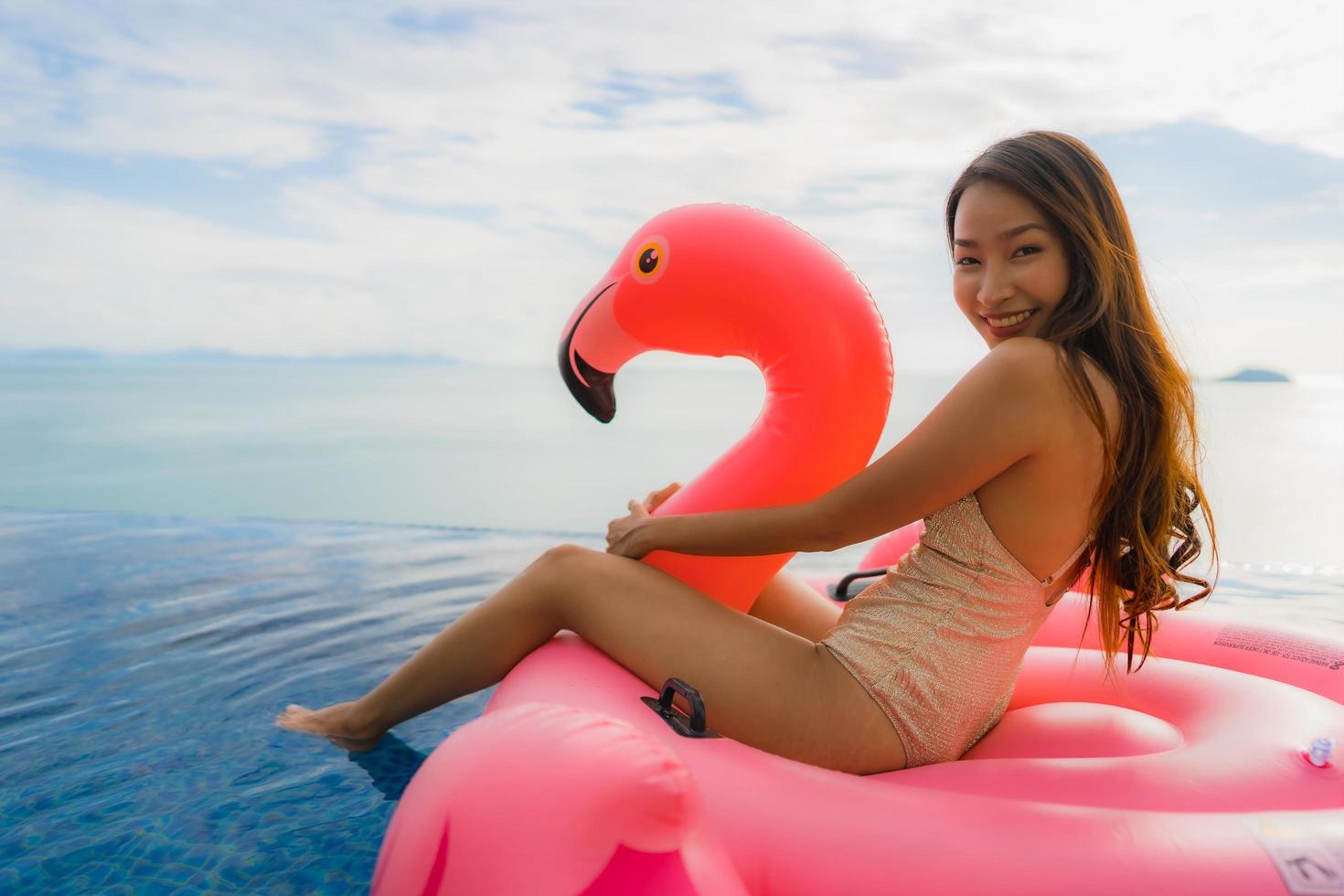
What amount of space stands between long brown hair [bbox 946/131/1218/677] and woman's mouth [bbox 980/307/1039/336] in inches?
1.2

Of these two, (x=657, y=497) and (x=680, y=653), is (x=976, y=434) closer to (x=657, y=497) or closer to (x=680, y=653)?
(x=680, y=653)

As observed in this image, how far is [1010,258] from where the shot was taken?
1.15 metres

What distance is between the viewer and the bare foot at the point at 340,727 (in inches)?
59.1

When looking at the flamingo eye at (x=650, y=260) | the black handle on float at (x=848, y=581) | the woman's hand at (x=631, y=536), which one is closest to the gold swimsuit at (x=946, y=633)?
the woman's hand at (x=631, y=536)

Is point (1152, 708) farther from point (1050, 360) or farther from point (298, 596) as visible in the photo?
point (298, 596)

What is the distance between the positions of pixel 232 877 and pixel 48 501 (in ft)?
14.5

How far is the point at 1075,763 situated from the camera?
43.8 inches

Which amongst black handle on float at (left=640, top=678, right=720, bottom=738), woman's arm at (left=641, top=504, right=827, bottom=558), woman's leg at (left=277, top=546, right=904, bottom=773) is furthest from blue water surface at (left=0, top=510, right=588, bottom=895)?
woman's arm at (left=641, top=504, right=827, bottom=558)

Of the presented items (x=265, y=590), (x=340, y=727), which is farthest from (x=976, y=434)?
(x=265, y=590)

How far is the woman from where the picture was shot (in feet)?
3.50

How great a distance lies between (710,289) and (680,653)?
485mm

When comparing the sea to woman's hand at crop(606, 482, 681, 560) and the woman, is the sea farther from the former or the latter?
woman's hand at crop(606, 482, 681, 560)

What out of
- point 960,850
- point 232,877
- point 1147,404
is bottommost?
point 232,877

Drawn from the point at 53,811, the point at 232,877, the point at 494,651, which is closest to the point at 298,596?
the point at 53,811
